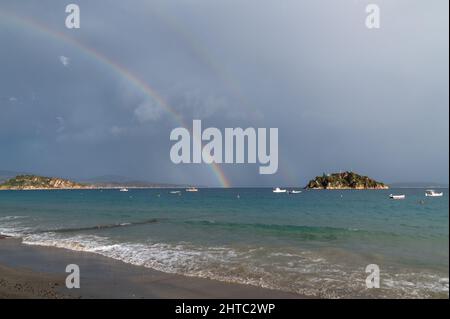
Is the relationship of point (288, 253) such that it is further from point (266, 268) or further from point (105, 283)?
point (105, 283)

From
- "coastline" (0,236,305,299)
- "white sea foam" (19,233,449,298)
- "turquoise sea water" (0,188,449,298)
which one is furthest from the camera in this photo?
"turquoise sea water" (0,188,449,298)

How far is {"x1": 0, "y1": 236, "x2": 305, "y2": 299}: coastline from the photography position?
12.5m

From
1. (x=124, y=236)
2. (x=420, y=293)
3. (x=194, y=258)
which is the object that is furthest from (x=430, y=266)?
(x=124, y=236)

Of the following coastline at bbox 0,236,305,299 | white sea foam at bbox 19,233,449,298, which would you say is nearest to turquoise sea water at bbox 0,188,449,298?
white sea foam at bbox 19,233,449,298

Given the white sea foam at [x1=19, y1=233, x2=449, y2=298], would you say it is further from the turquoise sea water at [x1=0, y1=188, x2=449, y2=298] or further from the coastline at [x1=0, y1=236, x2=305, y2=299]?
the coastline at [x1=0, y1=236, x2=305, y2=299]

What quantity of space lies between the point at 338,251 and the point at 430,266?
5.28 m

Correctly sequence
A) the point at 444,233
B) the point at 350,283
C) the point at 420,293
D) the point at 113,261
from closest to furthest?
the point at 420,293 < the point at 350,283 < the point at 113,261 < the point at 444,233

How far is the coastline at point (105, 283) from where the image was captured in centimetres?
1248

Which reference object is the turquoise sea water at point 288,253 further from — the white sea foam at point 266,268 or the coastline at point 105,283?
the coastline at point 105,283

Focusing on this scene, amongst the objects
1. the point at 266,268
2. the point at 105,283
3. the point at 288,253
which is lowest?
the point at 288,253

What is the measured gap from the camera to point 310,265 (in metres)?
17.5

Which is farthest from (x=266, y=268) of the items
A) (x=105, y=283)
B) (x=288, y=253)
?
(x=105, y=283)

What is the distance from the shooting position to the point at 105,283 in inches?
552
